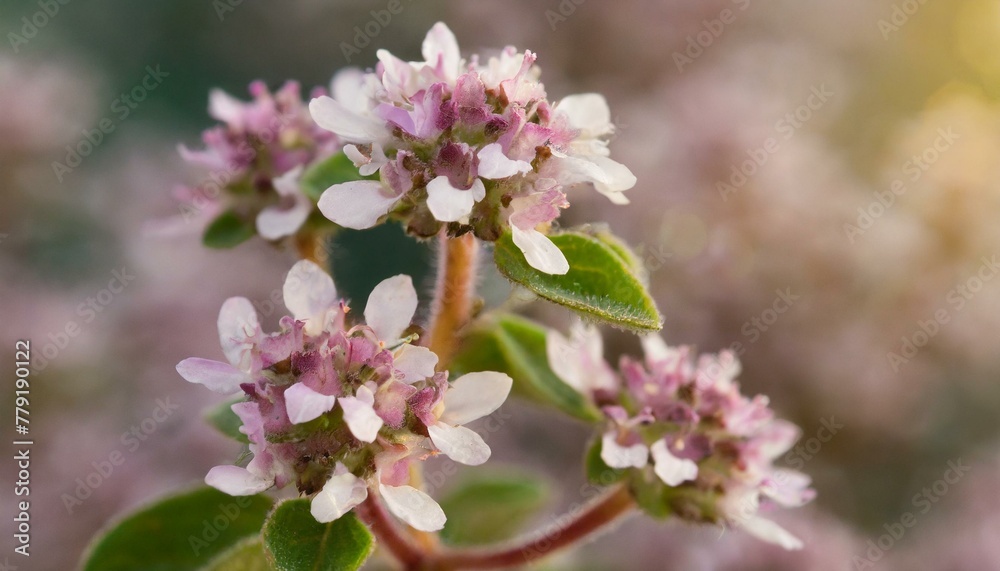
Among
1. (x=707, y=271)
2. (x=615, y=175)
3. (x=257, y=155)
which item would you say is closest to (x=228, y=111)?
(x=257, y=155)

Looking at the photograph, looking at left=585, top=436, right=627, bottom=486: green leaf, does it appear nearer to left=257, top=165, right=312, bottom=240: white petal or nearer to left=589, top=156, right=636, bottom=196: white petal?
left=589, top=156, right=636, bottom=196: white petal

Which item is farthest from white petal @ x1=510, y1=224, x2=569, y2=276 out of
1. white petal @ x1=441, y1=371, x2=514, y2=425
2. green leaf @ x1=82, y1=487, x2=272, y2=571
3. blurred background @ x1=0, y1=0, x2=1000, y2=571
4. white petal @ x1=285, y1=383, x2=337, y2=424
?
blurred background @ x1=0, y1=0, x2=1000, y2=571

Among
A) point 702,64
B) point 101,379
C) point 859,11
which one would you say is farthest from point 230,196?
point 859,11

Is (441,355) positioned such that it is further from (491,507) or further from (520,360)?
(491,507)

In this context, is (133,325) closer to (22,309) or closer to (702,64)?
(22,309)

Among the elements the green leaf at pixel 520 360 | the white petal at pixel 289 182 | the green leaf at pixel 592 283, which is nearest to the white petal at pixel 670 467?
the green leaf at pixel 520 360
